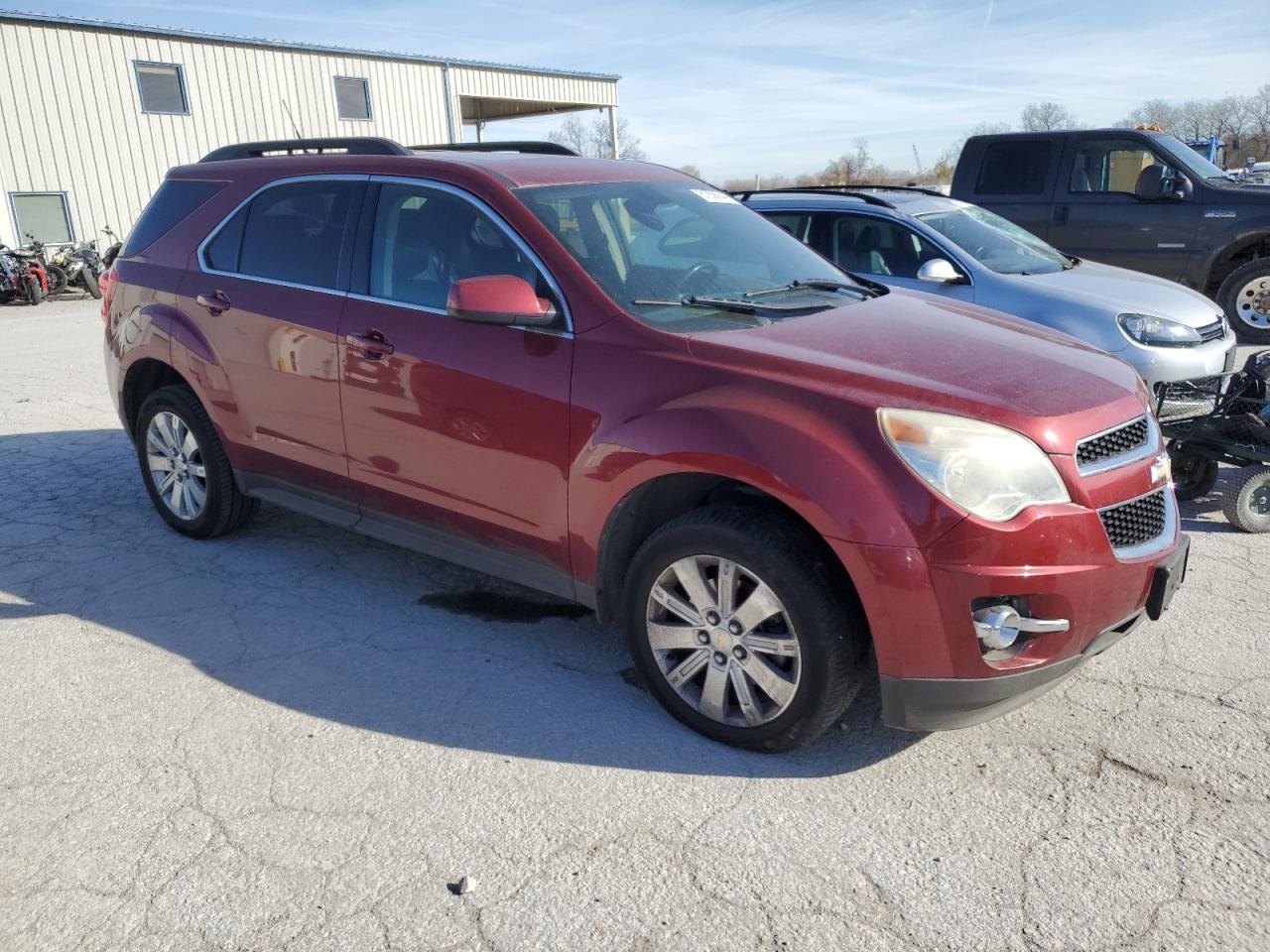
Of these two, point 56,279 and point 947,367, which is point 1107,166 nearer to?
point 947,367

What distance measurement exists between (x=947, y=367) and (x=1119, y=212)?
27.8 ft

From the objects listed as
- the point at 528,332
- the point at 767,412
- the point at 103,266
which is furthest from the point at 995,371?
the point at 103,266

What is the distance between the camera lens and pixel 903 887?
2.56m

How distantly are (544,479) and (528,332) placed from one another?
1.68 ft

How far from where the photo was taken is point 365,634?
A: 4066mm

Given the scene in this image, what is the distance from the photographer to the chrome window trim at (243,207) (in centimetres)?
416

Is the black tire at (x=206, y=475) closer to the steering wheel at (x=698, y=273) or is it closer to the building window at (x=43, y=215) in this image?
the steering wheel at (x=698, y=273)

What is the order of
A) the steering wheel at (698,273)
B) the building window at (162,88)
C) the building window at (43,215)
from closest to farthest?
the steering wheel at (698,273), the building window at (43,215), the building window at (162,88)

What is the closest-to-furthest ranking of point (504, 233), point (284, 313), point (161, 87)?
point (504, 233) < point (284, 313) < point (161, 87)

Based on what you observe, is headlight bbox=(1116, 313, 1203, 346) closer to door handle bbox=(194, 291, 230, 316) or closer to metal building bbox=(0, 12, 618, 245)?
door handle bbox=(194, 291, 230, 316)

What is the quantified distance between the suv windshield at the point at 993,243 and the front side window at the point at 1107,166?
3286 mm

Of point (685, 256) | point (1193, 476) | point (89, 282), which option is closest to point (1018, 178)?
point (1193, 476)

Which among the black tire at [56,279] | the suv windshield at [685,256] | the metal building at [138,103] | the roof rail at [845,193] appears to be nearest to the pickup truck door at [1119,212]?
the roof rail at [845,193]

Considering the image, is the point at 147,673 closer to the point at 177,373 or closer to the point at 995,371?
the point at 177,373
